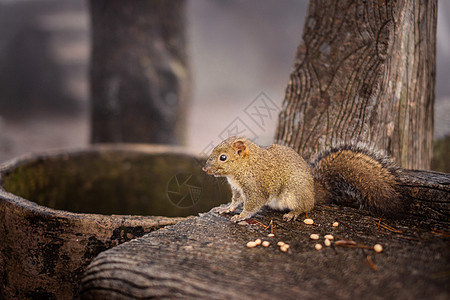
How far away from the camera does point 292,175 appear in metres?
1.94

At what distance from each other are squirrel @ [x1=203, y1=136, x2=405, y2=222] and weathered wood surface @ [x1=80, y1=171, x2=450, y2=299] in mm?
242

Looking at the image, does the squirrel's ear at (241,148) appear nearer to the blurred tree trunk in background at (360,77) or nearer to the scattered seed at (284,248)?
the blurred tree trunk in background at (360,77)

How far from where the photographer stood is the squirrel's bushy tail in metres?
1.75

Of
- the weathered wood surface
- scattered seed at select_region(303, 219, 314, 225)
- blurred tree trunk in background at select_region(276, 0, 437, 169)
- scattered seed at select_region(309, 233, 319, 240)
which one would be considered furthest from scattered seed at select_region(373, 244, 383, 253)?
blurred tree trunk in background at select_region(276, 0, 437, 169)

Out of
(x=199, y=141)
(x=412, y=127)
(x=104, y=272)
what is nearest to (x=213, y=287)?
(x=104, y=272)

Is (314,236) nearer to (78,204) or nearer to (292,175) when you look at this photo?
(292,175)

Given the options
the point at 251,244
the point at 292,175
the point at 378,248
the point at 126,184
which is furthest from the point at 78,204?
the point at 378,248

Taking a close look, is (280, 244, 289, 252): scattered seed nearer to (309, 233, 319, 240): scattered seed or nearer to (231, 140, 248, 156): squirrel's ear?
(309, 233, 319, 240): scattered seed

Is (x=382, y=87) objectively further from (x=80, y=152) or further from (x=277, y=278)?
(x=80, y=152)

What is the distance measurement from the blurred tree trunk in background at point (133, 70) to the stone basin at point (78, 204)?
211 centimetres

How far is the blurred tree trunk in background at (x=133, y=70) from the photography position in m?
5.21

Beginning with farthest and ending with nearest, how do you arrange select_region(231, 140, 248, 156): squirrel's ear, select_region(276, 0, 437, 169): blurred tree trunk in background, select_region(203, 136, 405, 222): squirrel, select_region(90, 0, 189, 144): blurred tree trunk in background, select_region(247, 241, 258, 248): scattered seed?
select_region(90, 0, 189, 144): blurred tree trunk in background, select_region(276, 0, 437, 169): blurred tree trunk in background, select_region(231, 140, 248, 156): squirrel's ear, select_region(203, 136, 405, 222): squirrel, select_region(247, 241, 258, 248): scattered seed

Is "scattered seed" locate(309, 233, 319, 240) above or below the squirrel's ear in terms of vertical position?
below

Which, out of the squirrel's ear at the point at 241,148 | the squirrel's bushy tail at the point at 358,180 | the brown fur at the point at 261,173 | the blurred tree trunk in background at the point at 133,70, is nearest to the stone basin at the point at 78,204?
the brown fur at the point at 261,173
